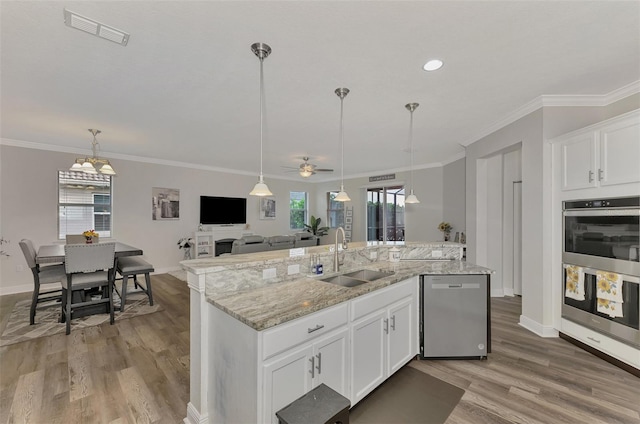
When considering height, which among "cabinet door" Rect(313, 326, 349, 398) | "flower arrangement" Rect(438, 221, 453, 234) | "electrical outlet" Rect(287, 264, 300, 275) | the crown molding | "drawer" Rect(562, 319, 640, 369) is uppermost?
the crown molding

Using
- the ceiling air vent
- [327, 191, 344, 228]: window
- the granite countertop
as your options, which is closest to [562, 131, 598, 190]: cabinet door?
the granite countertop

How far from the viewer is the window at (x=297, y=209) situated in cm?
929

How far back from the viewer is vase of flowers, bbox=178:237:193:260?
662 centimetres

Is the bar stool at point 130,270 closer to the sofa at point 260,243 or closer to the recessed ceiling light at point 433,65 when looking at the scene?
the sofa at point 260,243

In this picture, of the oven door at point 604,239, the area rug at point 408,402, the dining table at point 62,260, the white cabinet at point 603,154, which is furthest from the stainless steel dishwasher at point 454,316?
the dining table at point 62,260

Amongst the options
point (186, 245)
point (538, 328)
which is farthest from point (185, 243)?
point (538, 328)

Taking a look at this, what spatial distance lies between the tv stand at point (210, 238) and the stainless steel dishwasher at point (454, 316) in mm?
5776

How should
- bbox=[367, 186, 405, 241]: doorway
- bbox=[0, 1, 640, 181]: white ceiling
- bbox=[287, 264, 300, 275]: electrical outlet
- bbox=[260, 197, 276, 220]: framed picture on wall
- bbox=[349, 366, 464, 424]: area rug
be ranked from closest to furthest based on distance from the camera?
bbox=[0, 1, 640, 181]: white ceiling
bbox=[349, 366, 464, 424]: area rug
bbox=[287, 264, 300, 275]: electrical outlet
bbox=[367, 186, 405, 241]: doorway
bbox=[260, 197, 276, 220]: framed picture on wall

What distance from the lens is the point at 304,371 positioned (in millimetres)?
1623

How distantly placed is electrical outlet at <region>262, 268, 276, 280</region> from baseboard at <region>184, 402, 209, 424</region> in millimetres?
970

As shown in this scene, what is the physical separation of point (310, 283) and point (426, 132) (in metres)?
3.33

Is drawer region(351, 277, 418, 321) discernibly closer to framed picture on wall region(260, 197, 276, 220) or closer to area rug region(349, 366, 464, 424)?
area rug region(349, 366, 464, 424)

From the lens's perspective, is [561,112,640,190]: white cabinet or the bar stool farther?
the bar stool

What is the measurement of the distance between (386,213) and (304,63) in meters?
6.36
